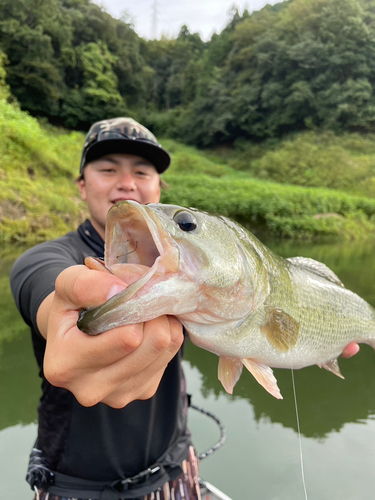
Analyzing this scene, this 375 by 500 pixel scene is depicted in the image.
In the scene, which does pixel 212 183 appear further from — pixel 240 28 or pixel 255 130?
pixel 240 28

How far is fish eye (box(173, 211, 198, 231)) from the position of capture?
897 mm

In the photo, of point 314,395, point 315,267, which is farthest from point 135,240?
point 314,395

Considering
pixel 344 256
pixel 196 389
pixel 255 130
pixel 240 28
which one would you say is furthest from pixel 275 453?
pixel 240 28

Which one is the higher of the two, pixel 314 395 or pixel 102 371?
pixel 102 371

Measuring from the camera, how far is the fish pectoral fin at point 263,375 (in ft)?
3.86

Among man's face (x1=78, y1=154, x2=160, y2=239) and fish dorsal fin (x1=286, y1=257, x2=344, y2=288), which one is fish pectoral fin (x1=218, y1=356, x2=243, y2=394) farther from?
man's face (x1=78, y1=154, x2=160, y2=239)

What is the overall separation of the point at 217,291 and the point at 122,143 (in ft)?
4.67

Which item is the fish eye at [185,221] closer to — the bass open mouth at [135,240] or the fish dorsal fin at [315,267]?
the bass open mouth at [135,240]

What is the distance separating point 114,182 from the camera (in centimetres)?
204

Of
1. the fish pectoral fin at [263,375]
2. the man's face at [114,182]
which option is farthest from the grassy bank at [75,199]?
the fish pectoral fin at [263,375]

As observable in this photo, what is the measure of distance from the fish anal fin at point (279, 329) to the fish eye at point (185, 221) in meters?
0.48

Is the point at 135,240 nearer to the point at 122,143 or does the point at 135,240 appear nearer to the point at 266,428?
the point at 122,143

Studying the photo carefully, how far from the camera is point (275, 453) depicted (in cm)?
267

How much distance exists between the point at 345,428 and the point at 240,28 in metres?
44.9
